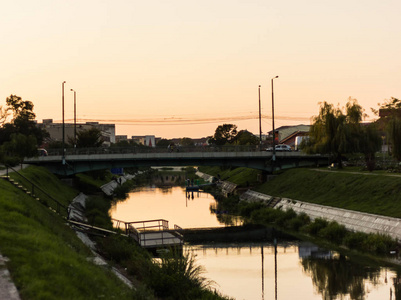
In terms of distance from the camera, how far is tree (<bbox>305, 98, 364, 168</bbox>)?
61875 millimetres

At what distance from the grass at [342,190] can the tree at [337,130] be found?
364 cm

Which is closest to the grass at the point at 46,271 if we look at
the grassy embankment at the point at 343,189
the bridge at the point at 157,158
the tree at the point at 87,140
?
the grassy embankment at the point at 343,189

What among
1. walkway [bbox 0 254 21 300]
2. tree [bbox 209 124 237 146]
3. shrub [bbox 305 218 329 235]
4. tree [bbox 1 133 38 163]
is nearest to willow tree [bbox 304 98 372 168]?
shrub [bbox 305 218 329 235]

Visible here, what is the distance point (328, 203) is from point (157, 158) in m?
27.6

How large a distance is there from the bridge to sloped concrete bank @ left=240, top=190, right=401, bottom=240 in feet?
49.9

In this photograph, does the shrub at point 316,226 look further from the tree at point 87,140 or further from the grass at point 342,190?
the tree at point 87,140

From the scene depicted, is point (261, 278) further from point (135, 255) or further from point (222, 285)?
point (135, 255)

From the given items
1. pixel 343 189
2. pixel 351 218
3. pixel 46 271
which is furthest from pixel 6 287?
pixel 343 189

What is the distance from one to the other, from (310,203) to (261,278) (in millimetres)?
21448

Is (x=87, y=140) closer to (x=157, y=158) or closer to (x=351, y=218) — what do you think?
(x=157, y=158)

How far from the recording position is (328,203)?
46.2 meters

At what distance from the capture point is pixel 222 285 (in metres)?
27.3

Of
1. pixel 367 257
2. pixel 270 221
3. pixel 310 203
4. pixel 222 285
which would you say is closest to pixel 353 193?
pixel 310 203

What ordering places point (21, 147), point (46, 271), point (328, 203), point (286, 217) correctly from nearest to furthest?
1. point (46, 271)
2. point (328, 203)
3. point (286, 217)
4. point (21, 147)
